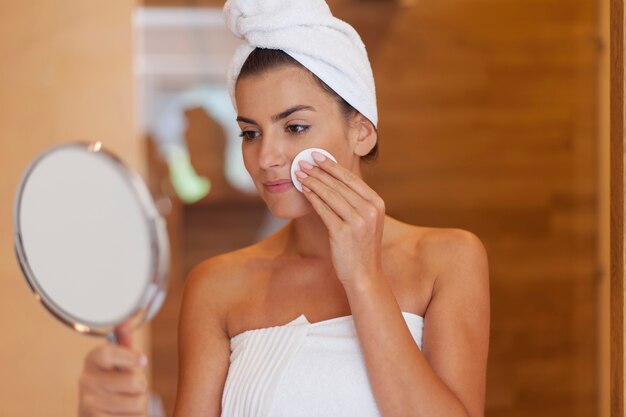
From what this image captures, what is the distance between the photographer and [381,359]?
44.2 inches

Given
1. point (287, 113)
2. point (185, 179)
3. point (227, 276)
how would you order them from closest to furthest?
point (287, 113) < point (227, 276) < point (185, 179)

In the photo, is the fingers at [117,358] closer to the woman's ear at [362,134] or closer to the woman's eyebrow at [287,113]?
the woman's eyebrow at [287,113]

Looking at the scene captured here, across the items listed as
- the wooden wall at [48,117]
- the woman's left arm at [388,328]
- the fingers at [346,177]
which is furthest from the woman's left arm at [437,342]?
the wooden wall at [48,117]

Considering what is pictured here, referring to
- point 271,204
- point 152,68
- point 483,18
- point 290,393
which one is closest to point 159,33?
point 152,68

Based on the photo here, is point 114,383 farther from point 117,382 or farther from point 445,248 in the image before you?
point 445,248

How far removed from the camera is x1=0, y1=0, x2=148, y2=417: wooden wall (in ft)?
6.33

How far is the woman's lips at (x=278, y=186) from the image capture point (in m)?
1.23

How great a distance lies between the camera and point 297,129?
124cm

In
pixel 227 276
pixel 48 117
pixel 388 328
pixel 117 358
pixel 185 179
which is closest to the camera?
pixel 117 358

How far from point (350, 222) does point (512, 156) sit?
4.61ft

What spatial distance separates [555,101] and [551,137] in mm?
93

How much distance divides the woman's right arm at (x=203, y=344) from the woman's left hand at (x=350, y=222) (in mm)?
274

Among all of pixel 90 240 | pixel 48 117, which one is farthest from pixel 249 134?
pixel 48 117

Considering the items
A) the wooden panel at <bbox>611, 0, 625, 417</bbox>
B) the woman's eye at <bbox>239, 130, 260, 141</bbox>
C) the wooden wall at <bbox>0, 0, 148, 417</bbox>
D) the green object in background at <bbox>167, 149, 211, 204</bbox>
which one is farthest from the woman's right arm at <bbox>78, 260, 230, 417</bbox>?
the green object in background at <bbox>167, 149, 211, 204</bbox>
